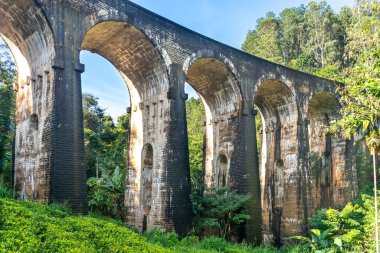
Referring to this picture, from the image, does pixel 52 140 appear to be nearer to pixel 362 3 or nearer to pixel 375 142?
pixel 375 142

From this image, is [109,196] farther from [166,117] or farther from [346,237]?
[346,237]

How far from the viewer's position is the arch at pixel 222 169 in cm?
1670

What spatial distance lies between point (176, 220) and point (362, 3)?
8178 millimetres

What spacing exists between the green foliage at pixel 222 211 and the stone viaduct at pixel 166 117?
24.0 inches

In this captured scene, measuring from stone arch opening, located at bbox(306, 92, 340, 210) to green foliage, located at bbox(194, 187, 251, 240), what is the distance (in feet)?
25.1

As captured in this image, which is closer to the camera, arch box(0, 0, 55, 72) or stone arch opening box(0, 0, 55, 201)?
stone arch opening box(0, 0, 55, 201)

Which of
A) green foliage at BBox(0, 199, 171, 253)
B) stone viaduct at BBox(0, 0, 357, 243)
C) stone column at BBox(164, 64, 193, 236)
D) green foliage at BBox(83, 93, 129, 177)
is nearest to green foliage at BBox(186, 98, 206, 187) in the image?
stone column at BBox(164, 64, 193, 236)

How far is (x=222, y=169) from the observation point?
55.6 ft

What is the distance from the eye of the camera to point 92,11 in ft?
39.1

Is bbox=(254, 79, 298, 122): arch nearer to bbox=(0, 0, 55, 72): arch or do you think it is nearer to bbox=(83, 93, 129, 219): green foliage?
bbox=(83, 93, 129, 219): green foliage

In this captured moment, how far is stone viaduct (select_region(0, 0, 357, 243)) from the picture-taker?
35.3ft

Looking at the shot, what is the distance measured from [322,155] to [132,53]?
40.7 ft

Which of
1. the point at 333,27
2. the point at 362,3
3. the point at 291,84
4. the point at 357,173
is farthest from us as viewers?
the point at 333,27

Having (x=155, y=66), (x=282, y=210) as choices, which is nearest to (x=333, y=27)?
(x=282, y=210)
